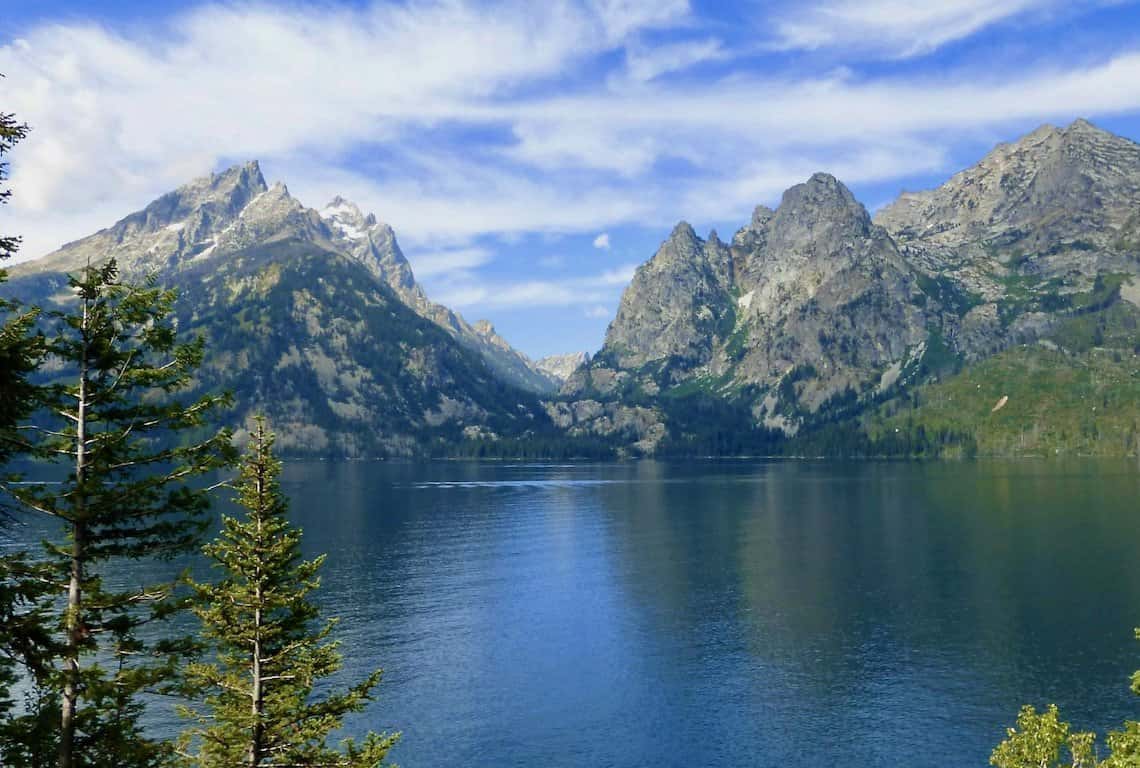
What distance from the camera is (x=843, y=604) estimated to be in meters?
144

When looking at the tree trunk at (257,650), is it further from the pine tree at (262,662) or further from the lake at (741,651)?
the lake at (741,651)

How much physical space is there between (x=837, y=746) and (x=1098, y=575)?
315 ft

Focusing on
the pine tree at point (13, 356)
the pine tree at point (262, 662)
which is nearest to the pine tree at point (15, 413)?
the pine tree at point (13, 356)

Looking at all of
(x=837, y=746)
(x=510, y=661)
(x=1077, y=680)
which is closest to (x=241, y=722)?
(x=837, y=746)

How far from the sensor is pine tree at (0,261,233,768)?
2531 centimetres

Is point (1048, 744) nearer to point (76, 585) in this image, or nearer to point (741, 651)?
point (76, 585)

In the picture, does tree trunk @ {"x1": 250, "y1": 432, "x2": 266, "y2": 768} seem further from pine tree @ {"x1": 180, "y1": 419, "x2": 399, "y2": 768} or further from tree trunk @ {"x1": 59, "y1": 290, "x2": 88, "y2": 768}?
tree trunk @ {"x1": 59, "y1": 290, "x2": 88, "y2": 768}

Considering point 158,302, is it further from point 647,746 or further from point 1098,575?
point 1098,575

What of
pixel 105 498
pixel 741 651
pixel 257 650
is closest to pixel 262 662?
pixel 257 650

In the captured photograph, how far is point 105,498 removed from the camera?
27.9 meters

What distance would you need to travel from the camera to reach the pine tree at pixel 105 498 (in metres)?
25.3

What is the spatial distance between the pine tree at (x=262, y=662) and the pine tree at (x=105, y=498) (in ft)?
17.6

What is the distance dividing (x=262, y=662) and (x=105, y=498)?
1304 centimetres

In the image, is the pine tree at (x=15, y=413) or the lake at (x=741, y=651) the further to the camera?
the lake at (x=741, y=651)
